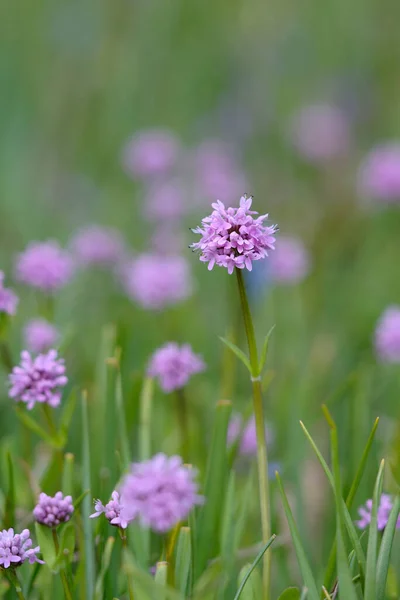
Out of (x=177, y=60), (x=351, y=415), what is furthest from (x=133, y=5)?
(x=351, y=415)

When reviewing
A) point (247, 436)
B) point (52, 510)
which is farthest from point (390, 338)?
point (52, 510)

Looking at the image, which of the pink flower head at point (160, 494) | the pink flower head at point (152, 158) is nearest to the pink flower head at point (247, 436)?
the pink flower head at point (160, 494)

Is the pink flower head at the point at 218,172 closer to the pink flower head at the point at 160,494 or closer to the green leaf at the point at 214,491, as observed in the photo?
the green leaf at the point at 214,491

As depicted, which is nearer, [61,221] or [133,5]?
[61,221]

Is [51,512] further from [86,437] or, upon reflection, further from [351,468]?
[351,468]

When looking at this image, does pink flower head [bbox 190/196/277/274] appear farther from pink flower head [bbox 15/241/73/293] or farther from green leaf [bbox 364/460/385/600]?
pink flower head [bbox 15/241/73/293]

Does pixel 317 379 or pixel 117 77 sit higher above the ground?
pixel 117 77
